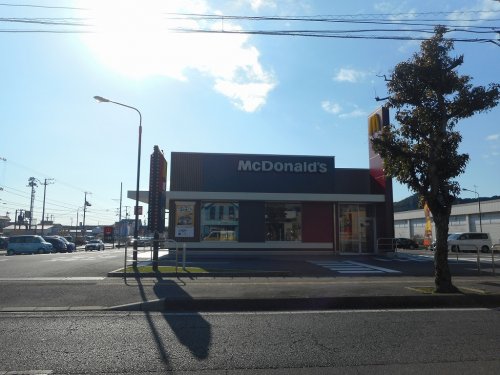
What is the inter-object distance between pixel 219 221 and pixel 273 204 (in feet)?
12.6

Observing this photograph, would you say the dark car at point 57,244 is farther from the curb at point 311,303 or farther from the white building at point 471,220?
the white building at point 471,220

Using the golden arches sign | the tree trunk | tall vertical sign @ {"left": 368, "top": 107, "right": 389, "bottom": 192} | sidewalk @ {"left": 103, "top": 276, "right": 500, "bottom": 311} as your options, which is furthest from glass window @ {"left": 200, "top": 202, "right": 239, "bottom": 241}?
the tree trunk

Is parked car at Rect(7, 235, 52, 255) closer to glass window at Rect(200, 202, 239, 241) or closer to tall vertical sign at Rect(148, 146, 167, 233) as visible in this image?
glass window at Rect(200, 202, 239, 241)

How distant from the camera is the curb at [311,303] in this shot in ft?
31.1

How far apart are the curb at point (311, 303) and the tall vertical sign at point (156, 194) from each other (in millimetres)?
10306

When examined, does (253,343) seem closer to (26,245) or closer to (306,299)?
(306,299)

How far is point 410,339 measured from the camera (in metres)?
6.91

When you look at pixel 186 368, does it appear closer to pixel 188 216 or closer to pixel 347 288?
pixel 347 288

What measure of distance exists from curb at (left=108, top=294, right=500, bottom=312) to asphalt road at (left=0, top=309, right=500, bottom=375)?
518 mm

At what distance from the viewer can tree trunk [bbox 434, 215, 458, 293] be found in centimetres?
1104

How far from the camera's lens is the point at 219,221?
94.3 ft

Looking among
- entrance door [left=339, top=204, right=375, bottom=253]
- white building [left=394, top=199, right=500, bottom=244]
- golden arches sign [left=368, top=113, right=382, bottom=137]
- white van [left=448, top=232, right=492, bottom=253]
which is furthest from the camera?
white building [left=394, top=199, right=500, bottom=244]

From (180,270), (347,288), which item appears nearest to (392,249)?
(180,270)

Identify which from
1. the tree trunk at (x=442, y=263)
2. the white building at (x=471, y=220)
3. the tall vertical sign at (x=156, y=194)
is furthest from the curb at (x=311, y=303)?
the white building at (x=471, y=220)
